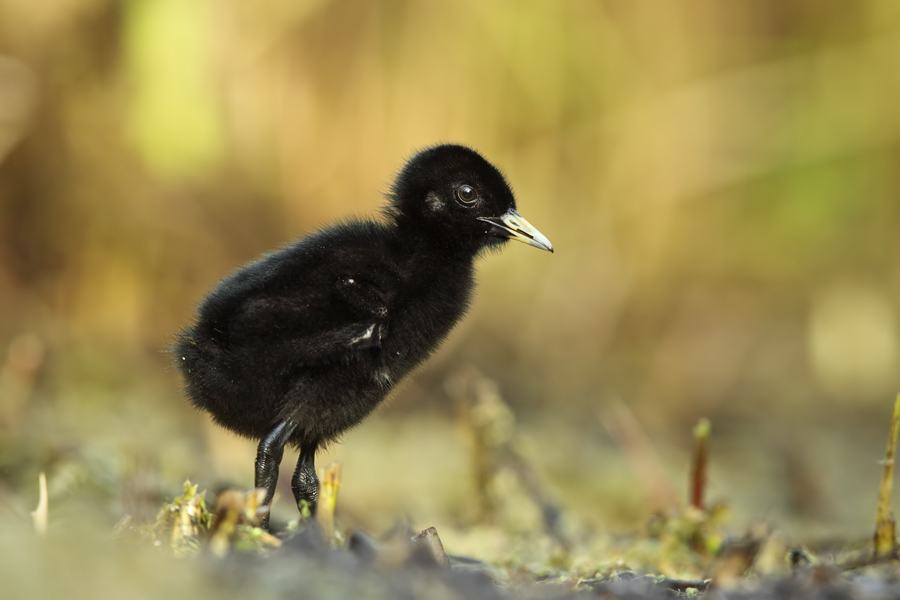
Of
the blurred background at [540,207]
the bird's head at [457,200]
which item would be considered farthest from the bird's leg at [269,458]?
the blurred background at [540,207]

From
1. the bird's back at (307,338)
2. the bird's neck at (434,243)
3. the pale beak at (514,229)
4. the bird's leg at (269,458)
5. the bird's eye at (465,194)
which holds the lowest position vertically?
the bird's leg at (269,458)

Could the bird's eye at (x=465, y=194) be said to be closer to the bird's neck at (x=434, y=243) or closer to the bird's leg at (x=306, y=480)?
the bird's neck at (x=434, y=243)

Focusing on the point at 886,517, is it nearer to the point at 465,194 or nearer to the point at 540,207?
the point at 465,194

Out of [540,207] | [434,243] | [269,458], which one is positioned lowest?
[269,458]

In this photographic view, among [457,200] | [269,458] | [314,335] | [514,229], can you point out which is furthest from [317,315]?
[514,229]

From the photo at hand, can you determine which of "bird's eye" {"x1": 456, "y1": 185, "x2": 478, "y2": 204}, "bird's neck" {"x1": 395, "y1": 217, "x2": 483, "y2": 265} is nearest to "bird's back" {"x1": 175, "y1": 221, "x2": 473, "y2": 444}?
"bird's neck" {"x1": 395, "y1": 217, "x2": 483, "y2": 265}

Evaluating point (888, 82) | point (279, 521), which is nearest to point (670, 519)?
point (279, 521)
